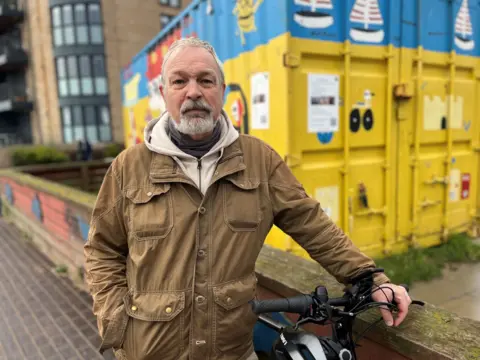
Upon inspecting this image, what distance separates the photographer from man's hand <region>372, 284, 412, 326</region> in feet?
4.59

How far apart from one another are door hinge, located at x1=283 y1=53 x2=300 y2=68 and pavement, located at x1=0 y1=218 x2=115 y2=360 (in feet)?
8.37

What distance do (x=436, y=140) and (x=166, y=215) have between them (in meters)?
3.63

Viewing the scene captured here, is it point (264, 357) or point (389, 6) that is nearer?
point (264, 357)

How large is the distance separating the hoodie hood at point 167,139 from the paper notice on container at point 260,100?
173 centimetres

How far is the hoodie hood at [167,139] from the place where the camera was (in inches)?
62.4

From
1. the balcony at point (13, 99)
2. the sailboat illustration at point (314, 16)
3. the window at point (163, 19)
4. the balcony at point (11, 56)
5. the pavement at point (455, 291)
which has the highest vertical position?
the window at point (163, 19)

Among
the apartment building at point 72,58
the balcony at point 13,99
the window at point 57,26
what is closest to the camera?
the window at point 57,26

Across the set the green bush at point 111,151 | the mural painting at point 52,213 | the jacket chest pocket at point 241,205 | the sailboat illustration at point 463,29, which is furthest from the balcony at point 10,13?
the jacket chest pocket at point 241,205

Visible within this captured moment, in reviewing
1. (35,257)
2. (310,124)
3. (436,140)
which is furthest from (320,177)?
(35,257)

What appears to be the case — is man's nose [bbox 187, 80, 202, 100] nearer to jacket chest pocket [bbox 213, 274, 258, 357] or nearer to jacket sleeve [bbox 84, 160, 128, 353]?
jacket sleeve [bbox 84, 160, 128, 353]

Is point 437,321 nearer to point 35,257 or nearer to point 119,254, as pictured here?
point 119,254

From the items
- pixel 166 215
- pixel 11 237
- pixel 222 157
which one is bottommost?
pixel 11 237

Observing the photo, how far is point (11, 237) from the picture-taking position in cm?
749

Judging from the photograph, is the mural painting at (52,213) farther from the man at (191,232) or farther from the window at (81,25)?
the window at (81,25)
